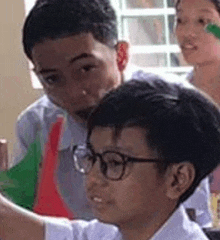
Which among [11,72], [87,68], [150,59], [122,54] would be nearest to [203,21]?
[122,54]

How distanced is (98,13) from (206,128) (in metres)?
0.42

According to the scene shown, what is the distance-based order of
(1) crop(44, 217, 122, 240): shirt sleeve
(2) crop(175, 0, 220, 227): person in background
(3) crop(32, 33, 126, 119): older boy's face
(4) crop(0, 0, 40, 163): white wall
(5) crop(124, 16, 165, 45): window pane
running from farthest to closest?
(5) crop(124, 16, 165, 45): window pane
(4) crop(0, 0, 40, 163): white wall
(2) crop(175, 0, 220, 227): person in background
(3) crop(32, 33, 126, 119): older boy's face
(1) crop(44, 217, 122, 240): shirt sleeve

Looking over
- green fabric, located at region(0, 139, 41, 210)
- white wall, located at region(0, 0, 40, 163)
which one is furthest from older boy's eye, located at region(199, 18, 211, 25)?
white wall, located at region(0, 0, 40, 163)

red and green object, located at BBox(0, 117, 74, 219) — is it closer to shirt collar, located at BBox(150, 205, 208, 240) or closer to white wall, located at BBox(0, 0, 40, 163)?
Answer: shirt collar, located at BBox(150, 205, 208, 240)

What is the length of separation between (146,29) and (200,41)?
1.57 meters

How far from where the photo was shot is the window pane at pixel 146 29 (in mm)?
3277

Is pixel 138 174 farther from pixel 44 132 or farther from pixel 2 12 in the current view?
pixel 2 12

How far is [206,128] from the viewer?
100 cm

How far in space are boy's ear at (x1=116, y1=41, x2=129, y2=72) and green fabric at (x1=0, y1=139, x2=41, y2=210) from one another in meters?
0.23

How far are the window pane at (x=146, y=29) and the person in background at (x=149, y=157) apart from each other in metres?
2.26

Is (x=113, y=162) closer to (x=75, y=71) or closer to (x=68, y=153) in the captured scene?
(x=75, y=71)

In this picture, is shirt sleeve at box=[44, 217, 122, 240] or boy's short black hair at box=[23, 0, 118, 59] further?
boy's short black hair at box=[23, 0, 118, 59]

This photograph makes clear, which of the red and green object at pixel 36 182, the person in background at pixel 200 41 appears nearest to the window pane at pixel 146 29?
the person in background at pixel 200 41

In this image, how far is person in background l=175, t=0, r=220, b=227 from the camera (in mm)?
1731
